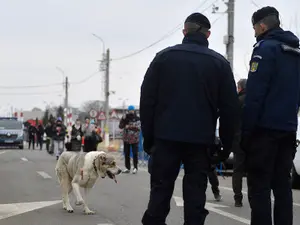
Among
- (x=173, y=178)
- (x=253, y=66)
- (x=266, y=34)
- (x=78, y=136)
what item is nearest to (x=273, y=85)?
(x=253, y=66)

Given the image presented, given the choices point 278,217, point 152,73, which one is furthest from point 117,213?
point 152,73

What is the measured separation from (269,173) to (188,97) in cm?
111

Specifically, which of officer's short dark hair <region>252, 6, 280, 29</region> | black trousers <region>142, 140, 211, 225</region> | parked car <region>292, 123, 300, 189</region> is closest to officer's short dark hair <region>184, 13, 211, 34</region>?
officer's short dark hair <region>252, 6, 280, 29</region>

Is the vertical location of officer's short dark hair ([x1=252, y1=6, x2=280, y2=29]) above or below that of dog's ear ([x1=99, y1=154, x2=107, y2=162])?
above

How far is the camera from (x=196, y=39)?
16.1 feet

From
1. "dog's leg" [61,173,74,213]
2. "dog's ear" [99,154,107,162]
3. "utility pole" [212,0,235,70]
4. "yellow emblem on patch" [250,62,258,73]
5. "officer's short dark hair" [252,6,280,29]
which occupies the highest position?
"utility pole" [212,0,235,70]

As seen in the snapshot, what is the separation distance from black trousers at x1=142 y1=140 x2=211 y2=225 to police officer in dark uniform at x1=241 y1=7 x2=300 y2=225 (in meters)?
0.60

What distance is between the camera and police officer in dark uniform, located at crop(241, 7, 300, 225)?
5.07m

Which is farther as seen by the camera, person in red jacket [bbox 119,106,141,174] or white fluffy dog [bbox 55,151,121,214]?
person in red jacket [bbox 119,106,141,174]

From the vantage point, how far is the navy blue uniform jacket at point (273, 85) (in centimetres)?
505

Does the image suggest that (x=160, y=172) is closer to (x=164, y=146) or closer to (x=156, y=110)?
(x=164, y=146)

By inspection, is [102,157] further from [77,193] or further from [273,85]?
[273,85]

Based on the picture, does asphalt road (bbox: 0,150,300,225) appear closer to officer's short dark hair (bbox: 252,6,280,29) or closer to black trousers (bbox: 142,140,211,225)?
black trousers (bbox: 142,140,211,225)

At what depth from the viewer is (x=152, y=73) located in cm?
480
